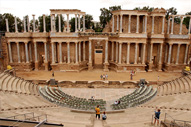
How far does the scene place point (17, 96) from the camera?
19641mm

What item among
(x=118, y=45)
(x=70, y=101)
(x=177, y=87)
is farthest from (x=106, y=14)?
(x=70, y=101)

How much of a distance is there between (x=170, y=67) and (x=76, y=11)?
904 inches

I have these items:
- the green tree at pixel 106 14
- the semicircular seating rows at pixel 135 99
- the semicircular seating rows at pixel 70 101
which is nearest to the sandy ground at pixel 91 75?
the semicircular seating rows at pixel 135 99

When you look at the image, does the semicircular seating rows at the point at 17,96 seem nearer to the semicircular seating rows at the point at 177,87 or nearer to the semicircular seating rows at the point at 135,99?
the semicircular seating rows at the point at 135,99

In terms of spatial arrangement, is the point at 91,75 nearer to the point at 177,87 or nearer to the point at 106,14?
the point at 177,87

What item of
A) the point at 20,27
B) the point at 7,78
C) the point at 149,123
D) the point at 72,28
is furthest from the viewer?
the point at 72,28

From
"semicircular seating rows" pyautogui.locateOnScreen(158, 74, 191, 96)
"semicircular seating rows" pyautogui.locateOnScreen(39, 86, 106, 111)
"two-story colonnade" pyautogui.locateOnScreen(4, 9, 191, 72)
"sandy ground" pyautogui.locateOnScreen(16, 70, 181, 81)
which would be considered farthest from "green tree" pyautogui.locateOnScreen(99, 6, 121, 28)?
"semicircular seating rows" pyautogui.locateOnScreen(39, 86, 106, 111)

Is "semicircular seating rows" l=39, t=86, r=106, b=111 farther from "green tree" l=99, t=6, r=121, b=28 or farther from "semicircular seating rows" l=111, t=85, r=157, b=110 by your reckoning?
"green tree" l=99, t=6, r=121, b=28

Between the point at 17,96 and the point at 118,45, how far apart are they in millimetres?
24395

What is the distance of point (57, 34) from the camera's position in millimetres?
35938

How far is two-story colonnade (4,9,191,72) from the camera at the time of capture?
36.1 meters

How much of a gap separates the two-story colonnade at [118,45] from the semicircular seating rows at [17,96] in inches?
504

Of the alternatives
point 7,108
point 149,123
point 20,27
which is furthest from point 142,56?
point 20,27

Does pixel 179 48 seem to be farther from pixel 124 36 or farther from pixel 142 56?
pixel 124 36
